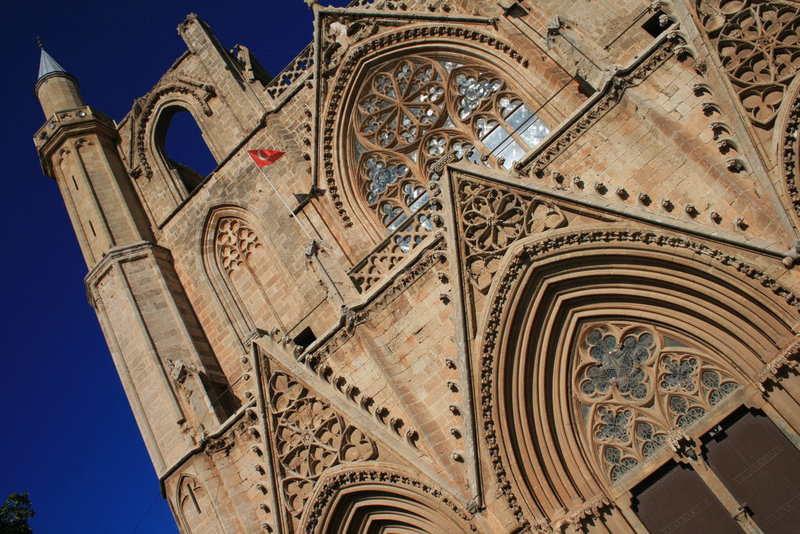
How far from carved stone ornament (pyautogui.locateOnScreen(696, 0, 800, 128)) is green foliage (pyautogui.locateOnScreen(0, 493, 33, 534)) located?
14.9 meters

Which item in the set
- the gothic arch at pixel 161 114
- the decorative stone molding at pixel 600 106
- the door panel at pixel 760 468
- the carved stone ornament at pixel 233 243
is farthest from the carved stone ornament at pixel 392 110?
the door panel at pixel 760 468

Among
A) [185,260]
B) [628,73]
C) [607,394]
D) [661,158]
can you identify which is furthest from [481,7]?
[185,260]

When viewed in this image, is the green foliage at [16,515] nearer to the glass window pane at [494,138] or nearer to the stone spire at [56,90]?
the stone spire at [56,90]

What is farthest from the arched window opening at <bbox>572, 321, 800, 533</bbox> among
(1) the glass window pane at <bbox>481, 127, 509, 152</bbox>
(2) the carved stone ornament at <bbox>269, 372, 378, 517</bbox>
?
(1) the glass window pane at <bbox>481, 127, 509, 152</bbox>

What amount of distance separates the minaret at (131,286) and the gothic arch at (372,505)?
248cm

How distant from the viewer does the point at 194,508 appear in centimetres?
1009

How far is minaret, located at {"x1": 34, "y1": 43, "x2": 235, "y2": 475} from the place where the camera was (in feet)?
36.4

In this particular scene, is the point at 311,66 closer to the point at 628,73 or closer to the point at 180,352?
the point at 180,352

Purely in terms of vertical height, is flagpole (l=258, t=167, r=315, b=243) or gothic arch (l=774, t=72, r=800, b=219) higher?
flagpole (l=258, t=167, r=315, b=243)

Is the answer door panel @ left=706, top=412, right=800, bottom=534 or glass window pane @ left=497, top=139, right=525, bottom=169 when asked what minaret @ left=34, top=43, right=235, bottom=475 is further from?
door panel @ left=706, top=412, right=800, bottom=534

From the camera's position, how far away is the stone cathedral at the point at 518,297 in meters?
7.02

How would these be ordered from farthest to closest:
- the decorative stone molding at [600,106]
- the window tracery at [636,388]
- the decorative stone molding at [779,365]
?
the decorative stone molding at [600,106]
the window tracery at [636,388]
the decorative stone molding at [779,365]

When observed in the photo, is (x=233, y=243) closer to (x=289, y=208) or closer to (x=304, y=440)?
(x=289, y=208)

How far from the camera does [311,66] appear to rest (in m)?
12.7
